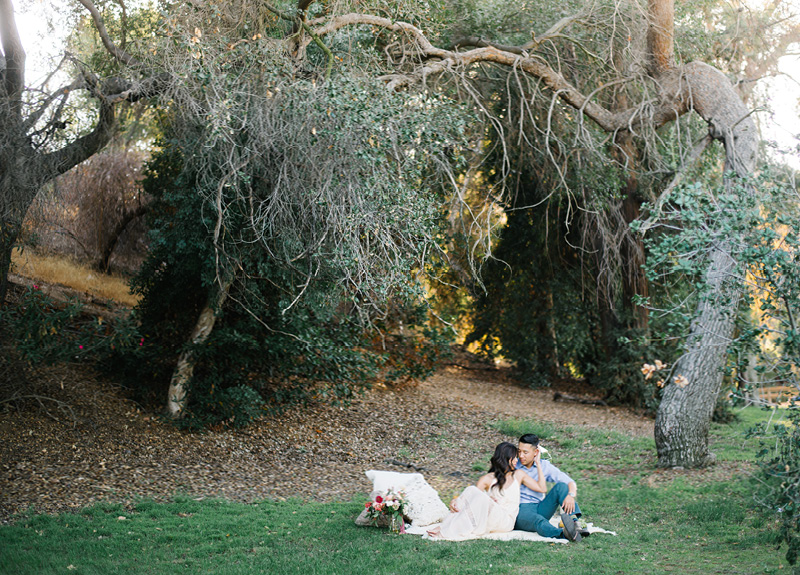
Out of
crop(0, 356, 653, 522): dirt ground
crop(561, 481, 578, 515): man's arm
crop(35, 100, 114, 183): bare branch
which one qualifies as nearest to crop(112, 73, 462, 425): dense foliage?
crop(0, 356, 653, 522): dirt ground

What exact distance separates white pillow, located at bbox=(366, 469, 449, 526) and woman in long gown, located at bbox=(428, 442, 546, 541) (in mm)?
284

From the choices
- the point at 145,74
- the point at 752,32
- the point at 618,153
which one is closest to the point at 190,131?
the point at 145,74

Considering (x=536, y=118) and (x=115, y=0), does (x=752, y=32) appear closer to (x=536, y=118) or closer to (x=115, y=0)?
(x=536, y=118)

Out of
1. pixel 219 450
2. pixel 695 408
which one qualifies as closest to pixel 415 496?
pixel 219 450

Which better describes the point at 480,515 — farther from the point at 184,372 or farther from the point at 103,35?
the point at 103,35

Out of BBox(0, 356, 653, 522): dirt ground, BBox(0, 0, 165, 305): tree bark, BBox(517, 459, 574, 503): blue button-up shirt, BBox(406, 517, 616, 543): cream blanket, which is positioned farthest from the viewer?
BBox(0, 0, 165, 305): tree bark

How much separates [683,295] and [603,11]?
5858 mm

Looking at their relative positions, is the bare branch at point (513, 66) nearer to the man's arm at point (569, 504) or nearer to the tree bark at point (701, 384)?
the tree bark at point (701, 384)

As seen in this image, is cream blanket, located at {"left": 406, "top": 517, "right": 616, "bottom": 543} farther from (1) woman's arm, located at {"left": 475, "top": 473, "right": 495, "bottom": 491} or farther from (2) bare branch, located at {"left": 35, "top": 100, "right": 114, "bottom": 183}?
(2) bare branch, located at {"left": 35, "top": 100, "right": 114, "bottom": 183}

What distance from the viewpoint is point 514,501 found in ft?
20.3

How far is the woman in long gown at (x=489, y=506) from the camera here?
19.7 feet

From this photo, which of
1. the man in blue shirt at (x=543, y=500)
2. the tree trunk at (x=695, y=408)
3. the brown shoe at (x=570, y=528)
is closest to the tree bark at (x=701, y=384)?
the tree trunk at (x=695, y=408)

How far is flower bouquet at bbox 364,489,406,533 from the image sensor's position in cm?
611

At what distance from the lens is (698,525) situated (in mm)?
6602
